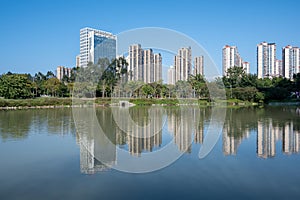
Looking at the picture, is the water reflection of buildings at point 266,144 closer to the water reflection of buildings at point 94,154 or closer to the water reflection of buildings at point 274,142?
the water reflection of buildings at point 274,142

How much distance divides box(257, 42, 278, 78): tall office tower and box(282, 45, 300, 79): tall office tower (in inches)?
82.9

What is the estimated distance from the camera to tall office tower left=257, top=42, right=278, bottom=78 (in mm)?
57594

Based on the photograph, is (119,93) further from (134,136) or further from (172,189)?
(172,189)

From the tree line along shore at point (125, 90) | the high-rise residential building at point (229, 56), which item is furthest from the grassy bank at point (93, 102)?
the high-rise residential building at point (229, 56)

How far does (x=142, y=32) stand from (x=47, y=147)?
11.7 ft

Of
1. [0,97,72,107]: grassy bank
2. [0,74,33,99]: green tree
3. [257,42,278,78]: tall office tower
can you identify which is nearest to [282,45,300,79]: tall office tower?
[257,42,278,78]: tall office tower

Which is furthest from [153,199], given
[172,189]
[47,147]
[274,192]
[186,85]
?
[186,85]

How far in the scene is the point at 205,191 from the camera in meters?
3.55

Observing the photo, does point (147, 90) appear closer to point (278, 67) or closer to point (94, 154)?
point (94, 154)

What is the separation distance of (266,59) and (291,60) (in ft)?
15.5

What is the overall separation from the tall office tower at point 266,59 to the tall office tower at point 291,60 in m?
2.11

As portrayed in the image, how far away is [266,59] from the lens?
5825 cm

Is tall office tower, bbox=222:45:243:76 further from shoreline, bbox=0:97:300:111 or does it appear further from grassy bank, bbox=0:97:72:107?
grassy bank, bbox=0:97:72:107

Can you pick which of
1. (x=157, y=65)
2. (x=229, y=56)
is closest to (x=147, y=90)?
(x=157, y=65)
